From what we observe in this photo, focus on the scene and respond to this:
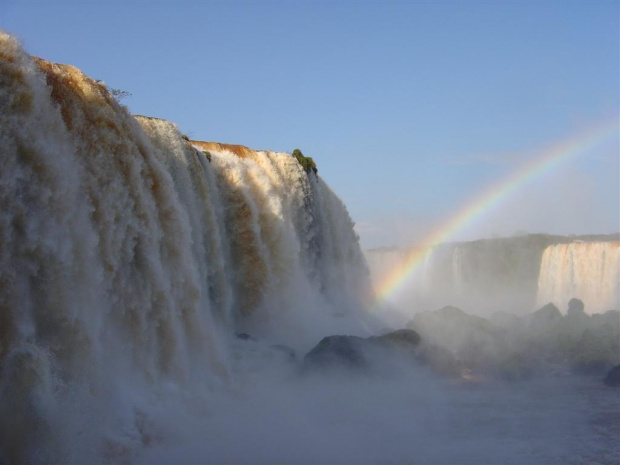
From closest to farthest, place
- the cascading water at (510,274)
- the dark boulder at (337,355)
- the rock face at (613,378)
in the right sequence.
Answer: the dark boulder at (337,355)
the rock face at (613,378)
the cascading water at (510,274)

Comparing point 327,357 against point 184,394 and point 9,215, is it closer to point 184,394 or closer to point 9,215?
point 184,394

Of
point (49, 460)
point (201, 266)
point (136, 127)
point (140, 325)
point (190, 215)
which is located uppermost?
point (136, 127)

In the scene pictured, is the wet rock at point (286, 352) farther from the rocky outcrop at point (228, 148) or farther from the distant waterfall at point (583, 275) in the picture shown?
the distant waterfall at point (583, 275)

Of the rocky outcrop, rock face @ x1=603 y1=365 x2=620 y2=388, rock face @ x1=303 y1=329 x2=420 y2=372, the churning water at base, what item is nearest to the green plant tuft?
the rocky outcrop

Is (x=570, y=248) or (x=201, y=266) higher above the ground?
(x=570, y=248)

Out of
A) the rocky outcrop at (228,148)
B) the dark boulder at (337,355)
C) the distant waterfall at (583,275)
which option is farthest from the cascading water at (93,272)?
the distant waterfall at (583,275)

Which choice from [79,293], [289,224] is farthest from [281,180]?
[79,293]

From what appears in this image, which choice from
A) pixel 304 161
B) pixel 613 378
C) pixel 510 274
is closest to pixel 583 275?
pixel 510 274

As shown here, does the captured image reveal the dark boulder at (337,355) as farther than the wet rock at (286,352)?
No

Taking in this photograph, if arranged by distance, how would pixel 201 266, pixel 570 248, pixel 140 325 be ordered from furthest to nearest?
pixel 570 248 → pixel 201 266 → pixel 140 325
